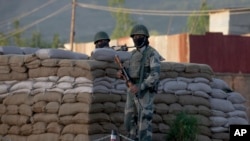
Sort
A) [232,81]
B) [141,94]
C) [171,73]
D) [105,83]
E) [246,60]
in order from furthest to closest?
1. [246,60]
2. [232,81]
3. [171,73]
4. [105,83]
5. [141,94]

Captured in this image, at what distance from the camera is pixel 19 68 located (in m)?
11.6

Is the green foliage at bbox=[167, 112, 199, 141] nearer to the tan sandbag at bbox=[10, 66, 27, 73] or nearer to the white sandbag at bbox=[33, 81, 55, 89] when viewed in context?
the white sandbag at bbox=[33, 81, 55, 89]

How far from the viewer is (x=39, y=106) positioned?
11203mm

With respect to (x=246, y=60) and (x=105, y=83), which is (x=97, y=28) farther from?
(x=105, y=83)

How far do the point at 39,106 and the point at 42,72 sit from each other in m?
0.51

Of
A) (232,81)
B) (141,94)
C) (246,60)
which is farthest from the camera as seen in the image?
(246,60)

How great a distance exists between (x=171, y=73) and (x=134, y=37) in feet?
6.02

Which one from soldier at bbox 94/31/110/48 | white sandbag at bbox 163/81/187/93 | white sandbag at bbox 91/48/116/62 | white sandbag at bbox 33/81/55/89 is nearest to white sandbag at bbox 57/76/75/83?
white sandbag at bbox 33/81/55/89

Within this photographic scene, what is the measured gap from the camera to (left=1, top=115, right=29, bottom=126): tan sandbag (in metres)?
11.3

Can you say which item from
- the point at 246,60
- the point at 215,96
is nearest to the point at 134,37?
the point at 215,96

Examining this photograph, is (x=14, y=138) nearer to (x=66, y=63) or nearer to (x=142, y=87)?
(x=66, y=63)

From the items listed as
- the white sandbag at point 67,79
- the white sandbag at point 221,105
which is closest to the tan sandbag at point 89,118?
the white sandbag at point 67,79

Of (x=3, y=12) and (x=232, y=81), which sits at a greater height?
(x=3, y=12)

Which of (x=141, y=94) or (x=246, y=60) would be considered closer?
(x=141, y=94)
